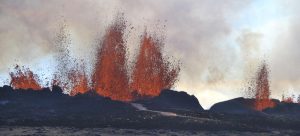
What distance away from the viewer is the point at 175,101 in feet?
348

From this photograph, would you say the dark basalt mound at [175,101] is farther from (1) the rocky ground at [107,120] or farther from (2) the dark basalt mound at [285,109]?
(2) the dark basalt mound at [285,109]

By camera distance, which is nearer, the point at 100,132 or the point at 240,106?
the point at 100,132

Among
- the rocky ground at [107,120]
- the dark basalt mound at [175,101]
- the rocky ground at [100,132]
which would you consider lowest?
the rocky ground at [100,132]

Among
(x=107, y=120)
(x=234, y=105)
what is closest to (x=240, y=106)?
(x=234, y=105)

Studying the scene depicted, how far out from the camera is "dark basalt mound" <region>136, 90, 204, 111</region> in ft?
327

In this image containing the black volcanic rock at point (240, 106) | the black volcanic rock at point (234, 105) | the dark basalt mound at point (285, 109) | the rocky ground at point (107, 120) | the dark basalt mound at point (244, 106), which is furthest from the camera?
the dark basalt mound at point (285, 109)

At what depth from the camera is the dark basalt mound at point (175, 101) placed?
9981 centimetres

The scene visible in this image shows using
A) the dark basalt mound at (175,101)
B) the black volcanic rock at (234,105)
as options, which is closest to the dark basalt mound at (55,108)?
the dark basalt mound at (175,101)

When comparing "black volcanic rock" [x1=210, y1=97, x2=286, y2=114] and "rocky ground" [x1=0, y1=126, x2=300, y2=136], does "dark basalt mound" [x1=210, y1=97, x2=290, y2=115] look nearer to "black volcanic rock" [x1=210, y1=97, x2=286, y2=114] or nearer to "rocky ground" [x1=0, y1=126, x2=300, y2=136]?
"black volcanic rock" [x1=210, y1=97, x2=286, y2=114]

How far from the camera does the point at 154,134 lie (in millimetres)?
62031

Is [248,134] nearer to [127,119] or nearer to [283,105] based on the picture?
[127,119]

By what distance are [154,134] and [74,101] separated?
96.4 feet

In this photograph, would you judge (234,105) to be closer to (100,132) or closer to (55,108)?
(55,108)

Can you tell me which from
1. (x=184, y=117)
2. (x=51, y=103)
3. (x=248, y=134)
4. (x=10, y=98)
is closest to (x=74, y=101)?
Answer: (x=51, y=103)
